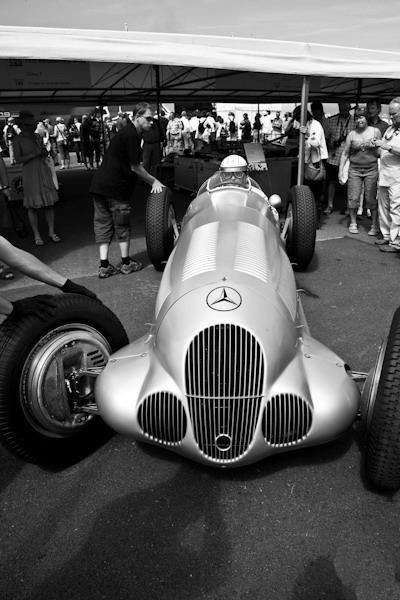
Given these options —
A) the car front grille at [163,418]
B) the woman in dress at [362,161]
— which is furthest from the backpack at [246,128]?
the car front grille at [163,418]

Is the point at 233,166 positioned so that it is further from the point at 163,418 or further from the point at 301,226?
the point at 163,418

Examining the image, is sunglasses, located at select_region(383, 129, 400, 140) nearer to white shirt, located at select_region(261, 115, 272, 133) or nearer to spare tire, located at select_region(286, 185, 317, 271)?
spare tire, located at select_region(286, 185, 317, 271)

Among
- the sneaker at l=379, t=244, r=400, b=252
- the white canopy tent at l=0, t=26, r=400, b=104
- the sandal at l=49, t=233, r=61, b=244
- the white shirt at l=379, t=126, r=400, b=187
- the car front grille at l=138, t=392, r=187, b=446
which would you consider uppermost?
the white canopy tent at l=0, t=26, r=400, b=104

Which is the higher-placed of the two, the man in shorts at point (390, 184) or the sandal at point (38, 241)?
the man in shorts at point (390, 184)

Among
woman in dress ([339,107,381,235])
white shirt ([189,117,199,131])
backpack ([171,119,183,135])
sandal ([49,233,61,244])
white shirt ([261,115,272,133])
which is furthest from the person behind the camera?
white shirt ([261,115,272,133])

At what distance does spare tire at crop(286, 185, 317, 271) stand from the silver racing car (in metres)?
2.36

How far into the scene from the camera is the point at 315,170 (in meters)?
7.62

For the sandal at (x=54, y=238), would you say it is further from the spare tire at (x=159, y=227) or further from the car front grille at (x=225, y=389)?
the car front grille at (x=225, y=389)

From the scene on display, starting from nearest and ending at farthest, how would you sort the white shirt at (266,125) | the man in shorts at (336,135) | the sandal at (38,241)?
the sandal at (38,241)
the man in shorts at (336,135)
the white shirt at (266,125)

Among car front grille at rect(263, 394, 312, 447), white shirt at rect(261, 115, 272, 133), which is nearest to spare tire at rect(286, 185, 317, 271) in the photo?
car front grille at rect(263, 394, 312, 447)

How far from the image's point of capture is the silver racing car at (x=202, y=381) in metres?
2.09

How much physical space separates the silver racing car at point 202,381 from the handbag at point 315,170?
5.50m

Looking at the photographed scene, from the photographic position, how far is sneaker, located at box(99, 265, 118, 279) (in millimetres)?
5500

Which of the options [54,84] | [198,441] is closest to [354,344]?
[198,441]
